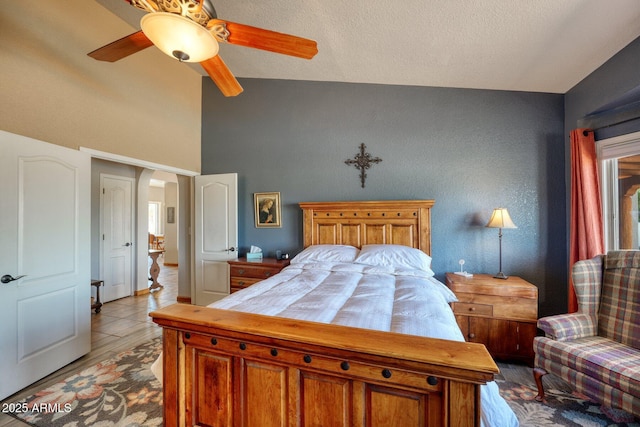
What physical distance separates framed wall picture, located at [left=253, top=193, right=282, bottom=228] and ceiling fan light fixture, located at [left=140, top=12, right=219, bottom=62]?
A: 2.31m

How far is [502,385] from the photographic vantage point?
2111mm

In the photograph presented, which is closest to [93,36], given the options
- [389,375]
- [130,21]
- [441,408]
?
[130,21]

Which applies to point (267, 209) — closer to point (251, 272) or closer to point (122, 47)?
point (251, 272)

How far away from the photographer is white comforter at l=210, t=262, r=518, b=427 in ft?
4.06

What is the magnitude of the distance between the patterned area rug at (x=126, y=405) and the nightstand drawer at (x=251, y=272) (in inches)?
52.9

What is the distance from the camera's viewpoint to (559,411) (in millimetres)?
1812

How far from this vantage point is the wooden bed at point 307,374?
2.88 feet

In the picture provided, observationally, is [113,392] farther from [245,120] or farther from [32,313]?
[245,120]

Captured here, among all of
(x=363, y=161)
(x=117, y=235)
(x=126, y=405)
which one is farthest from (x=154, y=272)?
(x=363, y=161)

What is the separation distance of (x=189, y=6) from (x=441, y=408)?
80.7 inches

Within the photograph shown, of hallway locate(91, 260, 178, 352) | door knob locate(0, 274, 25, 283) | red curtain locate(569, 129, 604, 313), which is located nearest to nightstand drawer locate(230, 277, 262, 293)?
hallway locate(91, 260, 178, 352)

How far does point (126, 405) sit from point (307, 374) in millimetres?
1723

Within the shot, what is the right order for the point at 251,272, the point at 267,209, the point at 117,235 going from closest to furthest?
the point at 251,272 → the point at 267,209 → the point at 117,235

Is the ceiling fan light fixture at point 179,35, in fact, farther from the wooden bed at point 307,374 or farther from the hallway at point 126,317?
the hallway at point 126,317
